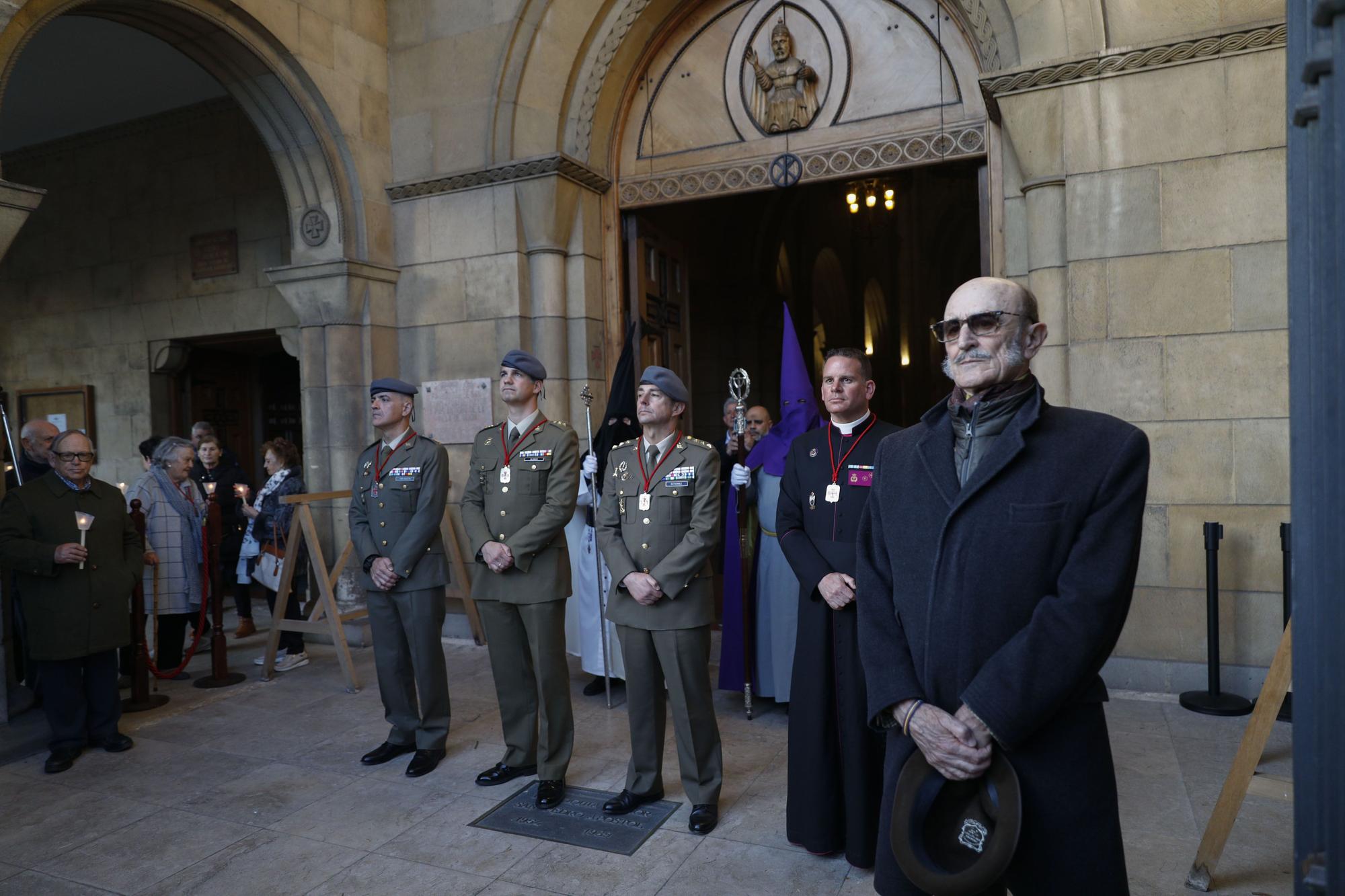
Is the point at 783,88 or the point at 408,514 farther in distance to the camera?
the point at 783,88

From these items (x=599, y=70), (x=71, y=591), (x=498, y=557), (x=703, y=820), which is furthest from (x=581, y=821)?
(x=599, y=70)

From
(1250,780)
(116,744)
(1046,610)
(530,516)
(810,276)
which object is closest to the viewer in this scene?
(1046,610)

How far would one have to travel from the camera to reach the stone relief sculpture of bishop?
19.9 feet

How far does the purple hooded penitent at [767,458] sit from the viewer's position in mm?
3973

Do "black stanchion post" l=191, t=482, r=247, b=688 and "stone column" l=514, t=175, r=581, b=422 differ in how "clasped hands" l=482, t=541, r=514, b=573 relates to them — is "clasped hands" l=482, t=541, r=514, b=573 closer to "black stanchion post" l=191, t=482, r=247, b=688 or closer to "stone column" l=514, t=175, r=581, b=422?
"stone column" l=514, t=175, r=581, b=422

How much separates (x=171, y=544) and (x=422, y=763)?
9.13 feet

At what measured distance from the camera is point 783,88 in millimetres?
6129

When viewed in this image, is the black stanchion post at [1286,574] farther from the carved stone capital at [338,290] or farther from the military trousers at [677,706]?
the carved stone capital at [338,290]

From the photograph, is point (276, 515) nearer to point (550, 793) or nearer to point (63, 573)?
point (63, 573)

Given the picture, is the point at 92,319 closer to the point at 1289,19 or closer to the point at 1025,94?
the point at 1025,94

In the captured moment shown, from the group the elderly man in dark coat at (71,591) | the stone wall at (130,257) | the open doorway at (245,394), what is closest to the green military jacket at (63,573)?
the elderly man in dark coat at (71,591)

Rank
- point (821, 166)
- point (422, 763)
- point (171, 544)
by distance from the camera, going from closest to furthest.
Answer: point (422, 763) < point (171, 544) < point (821, 166)

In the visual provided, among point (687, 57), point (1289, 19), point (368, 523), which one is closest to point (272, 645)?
point (368, 523)

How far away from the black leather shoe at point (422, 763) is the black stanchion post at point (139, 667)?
2.15 metres
